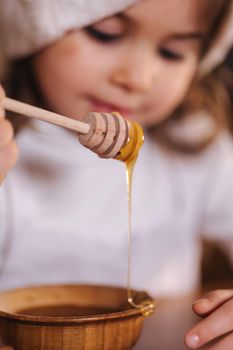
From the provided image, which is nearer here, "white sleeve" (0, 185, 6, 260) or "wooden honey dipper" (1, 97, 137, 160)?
"wooden honey dipper" (1, 97, 137, 160)

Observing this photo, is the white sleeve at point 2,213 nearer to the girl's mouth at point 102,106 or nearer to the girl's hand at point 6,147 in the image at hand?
the girl's mouth at point 102,106

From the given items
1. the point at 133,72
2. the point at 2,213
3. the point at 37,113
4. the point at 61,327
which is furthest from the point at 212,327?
the point at 2,213

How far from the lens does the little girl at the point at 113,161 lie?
36.1 inches

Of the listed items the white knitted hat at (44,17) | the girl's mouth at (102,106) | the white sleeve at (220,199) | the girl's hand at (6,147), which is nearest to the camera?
Answer: the girl's hand at (6,147)

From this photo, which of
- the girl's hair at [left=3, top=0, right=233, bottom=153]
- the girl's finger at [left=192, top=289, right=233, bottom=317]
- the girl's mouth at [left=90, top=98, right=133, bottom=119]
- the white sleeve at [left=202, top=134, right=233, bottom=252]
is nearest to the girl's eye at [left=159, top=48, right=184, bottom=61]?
the girl's mouth at [left=90, top=98, right=133, bottom=119]

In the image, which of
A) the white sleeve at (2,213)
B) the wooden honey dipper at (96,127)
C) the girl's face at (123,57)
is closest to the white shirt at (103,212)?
the white sleeve at (2,213)

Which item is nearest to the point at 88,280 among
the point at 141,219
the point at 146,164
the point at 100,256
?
the point at 100,256

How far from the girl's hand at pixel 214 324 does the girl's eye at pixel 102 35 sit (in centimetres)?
45

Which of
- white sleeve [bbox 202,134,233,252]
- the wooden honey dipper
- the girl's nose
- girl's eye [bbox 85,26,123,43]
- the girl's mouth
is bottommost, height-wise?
white sleeve [bbox 202,134,233,252]

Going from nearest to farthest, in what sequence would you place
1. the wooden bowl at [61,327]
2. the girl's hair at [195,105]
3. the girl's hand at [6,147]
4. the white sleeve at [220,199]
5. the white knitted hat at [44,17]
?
the wooden bowl at [61,327] < the girl's hand at [6,147] < the white knitted hat at [44,17] < the girl's hair at [195,105] < the white sleeve at [220,199]

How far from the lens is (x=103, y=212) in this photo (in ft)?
3.80

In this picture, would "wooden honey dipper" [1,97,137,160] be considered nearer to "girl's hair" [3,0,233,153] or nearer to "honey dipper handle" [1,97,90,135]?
"honey dipper handle" [1,97,90,135]

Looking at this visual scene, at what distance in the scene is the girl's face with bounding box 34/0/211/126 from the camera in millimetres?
910

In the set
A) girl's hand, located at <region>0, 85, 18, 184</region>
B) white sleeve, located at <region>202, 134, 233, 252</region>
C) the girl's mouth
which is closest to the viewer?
girl's hand, located at <region>0, 85, 18, 184</region>
